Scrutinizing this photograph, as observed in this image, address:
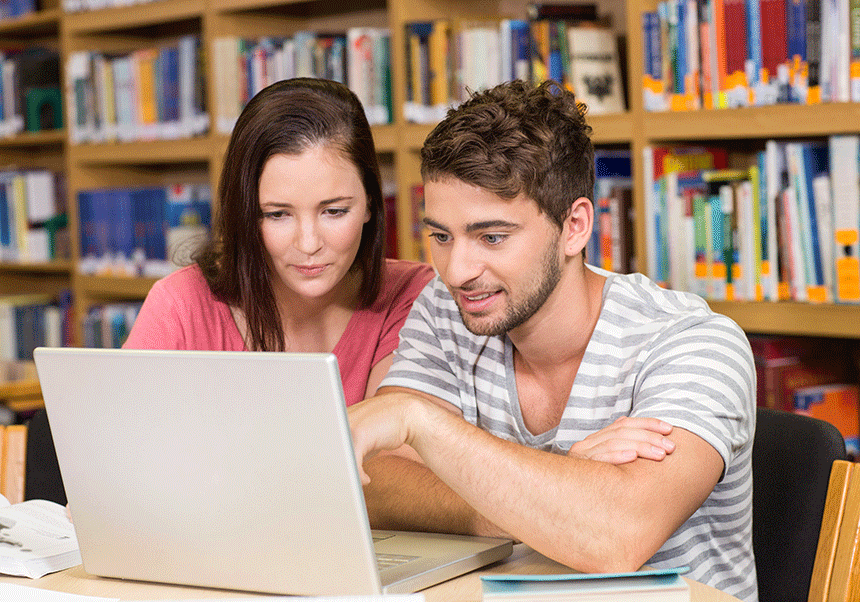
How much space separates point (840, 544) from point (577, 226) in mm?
537

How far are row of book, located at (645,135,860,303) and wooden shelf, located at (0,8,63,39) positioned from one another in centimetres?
262

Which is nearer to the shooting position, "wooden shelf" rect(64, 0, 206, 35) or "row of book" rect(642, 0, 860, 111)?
"row of book" rect(642, 0, 860, 111)

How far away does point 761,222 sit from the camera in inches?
85.1

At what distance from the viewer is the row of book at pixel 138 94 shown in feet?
11.1

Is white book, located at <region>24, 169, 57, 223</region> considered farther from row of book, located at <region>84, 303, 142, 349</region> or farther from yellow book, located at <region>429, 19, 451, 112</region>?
yellow book, located at <region>429, 19, 451, 112</region>

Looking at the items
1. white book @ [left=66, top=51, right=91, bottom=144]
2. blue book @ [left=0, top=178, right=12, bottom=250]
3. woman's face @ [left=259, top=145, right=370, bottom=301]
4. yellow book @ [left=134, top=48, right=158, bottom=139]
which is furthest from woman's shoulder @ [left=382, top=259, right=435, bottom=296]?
blue book @ [left=0, top=178, right=12, bottom=250]

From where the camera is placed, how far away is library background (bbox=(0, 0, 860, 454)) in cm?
209

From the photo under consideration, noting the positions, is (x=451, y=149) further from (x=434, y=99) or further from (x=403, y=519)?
(x=434, y=99)

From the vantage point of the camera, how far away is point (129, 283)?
3.56 meters

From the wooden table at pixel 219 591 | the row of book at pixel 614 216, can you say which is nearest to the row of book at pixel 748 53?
the row of book at pixel 614 216

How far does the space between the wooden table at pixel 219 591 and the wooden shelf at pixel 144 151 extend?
2.32 meters

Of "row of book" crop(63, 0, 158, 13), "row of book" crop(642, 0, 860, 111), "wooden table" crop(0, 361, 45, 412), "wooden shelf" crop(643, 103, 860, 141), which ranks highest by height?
"row of book" crop(63, 0, 158, 13)

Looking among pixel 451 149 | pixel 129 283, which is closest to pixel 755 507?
pixel 451 149

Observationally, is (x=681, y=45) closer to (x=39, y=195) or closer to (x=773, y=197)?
(x=773, y=197)
